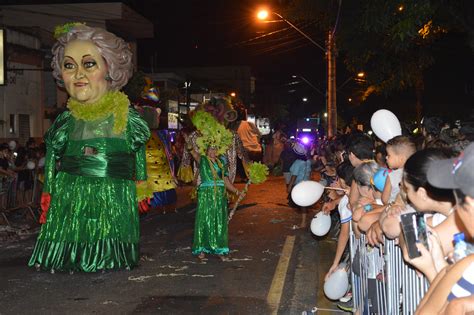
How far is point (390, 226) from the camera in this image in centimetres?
344

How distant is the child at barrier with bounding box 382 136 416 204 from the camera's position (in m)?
4.45

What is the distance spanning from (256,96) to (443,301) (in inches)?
2865

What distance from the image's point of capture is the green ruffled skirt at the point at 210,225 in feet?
26.4

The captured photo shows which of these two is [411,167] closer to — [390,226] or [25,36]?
[390,226]

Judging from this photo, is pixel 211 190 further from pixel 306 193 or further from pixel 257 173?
pixel 306 193

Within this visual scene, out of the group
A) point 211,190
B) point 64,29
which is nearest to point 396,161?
point 211,190

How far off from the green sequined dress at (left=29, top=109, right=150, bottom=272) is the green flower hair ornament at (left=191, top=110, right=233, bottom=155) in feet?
3.32

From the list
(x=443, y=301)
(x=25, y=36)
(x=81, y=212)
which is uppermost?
(x=25, y=36)

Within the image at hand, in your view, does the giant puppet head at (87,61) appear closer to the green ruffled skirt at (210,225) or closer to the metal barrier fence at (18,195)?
the green ruffled skirt at (210,225)

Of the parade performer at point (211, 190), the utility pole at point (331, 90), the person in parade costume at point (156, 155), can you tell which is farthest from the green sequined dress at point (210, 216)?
the utility pole at point (331, 90)

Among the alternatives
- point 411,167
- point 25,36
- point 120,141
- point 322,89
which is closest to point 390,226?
point 411,167

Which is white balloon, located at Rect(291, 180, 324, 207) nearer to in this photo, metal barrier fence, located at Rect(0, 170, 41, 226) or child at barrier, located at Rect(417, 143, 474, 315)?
child at barrier, located at Rect(417, 143, 474, 315)

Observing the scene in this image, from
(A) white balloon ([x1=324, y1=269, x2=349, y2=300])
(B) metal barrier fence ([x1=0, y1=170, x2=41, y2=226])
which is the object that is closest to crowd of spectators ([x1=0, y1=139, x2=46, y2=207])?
(B) metal barrier fence ([x1=0, y1=170, x2=41, y2=226])

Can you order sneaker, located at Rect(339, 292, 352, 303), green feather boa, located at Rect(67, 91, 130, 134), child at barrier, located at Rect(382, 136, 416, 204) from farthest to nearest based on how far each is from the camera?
1. green feather boa, located at Rect(67, 91, 130, 134)
2. sneaker, located at Rect(339, 292, 352, 303)
3. child at barrier, located at Rect(382, 136, 416, 204)
